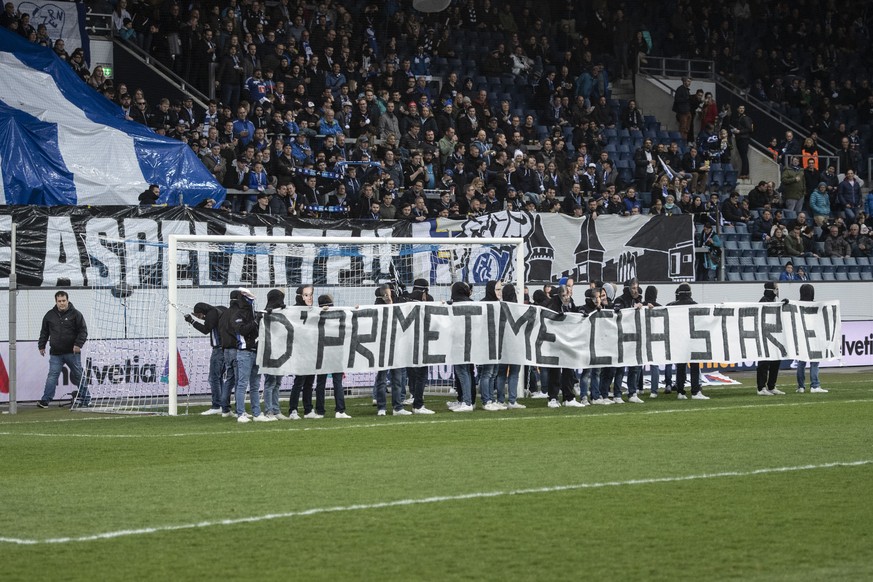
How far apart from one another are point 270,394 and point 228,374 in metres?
0.89

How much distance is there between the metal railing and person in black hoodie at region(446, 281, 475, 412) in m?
20.1

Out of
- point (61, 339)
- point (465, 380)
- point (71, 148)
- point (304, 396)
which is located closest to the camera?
point (304, 396)

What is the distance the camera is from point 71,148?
76.5 feet

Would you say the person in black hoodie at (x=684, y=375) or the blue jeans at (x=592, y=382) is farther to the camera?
the person in black hoodie at (x=684, y=375)

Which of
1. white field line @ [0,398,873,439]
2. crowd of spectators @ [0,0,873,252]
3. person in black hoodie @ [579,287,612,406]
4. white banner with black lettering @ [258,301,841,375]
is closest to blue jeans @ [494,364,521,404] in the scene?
white banner with black lettering @ [258,301,841,375]

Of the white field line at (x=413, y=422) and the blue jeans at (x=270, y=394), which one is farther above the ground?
the blue jeans at (x=270, y=394)

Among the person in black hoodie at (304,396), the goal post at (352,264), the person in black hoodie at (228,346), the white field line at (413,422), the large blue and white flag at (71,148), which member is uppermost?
the large blue and white flag at (71,148)

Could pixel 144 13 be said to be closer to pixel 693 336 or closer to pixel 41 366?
pixel 41 366

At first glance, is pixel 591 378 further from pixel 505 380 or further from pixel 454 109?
pixel 454 109

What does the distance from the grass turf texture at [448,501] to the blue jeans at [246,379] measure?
35.2 inches

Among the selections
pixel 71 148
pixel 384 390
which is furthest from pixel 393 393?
pixel 71 148

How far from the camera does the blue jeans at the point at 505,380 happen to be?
62.0 ft

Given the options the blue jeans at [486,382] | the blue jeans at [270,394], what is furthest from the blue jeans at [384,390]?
the blue jeans at [270,394]

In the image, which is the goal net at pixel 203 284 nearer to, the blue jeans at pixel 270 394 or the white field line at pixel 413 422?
the blue jeans at pixel 270 394
